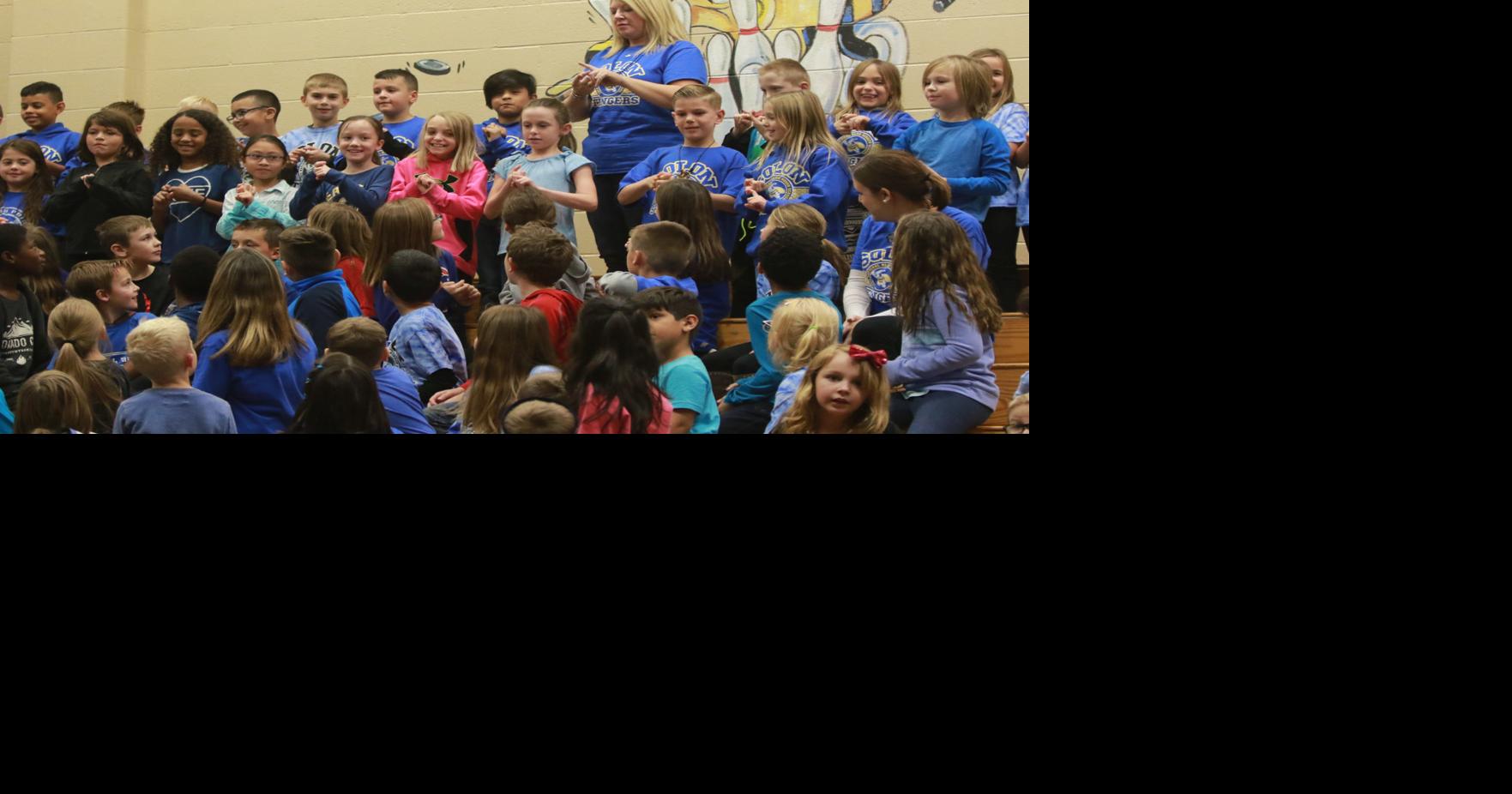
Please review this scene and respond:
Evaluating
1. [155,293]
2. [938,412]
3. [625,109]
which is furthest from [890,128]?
[155,293]

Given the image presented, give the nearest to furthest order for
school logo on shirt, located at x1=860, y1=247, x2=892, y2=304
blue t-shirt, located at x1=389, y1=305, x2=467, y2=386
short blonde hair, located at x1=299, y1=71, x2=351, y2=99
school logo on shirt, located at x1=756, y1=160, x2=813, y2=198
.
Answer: school logo on shirt, located at x1=860, y1=247, x2=892, y2=304, blue t-shirt, located at x1=389, y1=305, x2=467, y2=386, school logo on shirt, located at x1=756, y1=160, x2=813, y2=198, short blonde hair, located at x1=299, y1=71, x2=351, y2=99

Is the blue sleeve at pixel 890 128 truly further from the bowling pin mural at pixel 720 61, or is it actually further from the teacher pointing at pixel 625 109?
the bowling pin mural at pixel 720 61

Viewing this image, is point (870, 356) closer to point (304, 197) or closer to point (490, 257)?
point (490, 257)

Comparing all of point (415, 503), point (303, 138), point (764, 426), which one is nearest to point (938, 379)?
point (764, 426)

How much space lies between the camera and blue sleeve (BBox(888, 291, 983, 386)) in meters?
3.70

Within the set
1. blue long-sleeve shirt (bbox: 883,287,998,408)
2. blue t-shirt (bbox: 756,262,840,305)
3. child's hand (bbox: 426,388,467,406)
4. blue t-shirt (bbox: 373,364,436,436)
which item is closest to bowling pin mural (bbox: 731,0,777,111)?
blue t-shirt (bbox: 756,262,840,305)

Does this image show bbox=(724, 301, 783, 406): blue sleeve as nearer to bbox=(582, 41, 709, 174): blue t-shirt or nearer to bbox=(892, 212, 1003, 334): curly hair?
bbox=(892, 212, 1003, 334): curly hair

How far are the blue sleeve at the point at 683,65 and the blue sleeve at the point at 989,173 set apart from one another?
1065 mm

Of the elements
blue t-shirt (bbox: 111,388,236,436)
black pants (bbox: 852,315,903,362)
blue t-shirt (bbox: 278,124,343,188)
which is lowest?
blue t-shirt (bbox: 111,388,236,436)

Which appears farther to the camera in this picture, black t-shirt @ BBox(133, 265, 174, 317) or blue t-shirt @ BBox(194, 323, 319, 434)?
black t-shirt @ BBox(133, 265, 174, 317)

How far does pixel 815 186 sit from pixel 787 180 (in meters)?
0.10

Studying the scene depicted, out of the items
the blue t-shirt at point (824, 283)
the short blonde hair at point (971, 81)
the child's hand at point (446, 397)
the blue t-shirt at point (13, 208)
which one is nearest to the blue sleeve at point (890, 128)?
the short blonde hair at point (971, 81)

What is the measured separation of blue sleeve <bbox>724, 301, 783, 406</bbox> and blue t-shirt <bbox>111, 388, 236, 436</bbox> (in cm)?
133

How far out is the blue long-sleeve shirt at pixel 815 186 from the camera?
14.7 feet
